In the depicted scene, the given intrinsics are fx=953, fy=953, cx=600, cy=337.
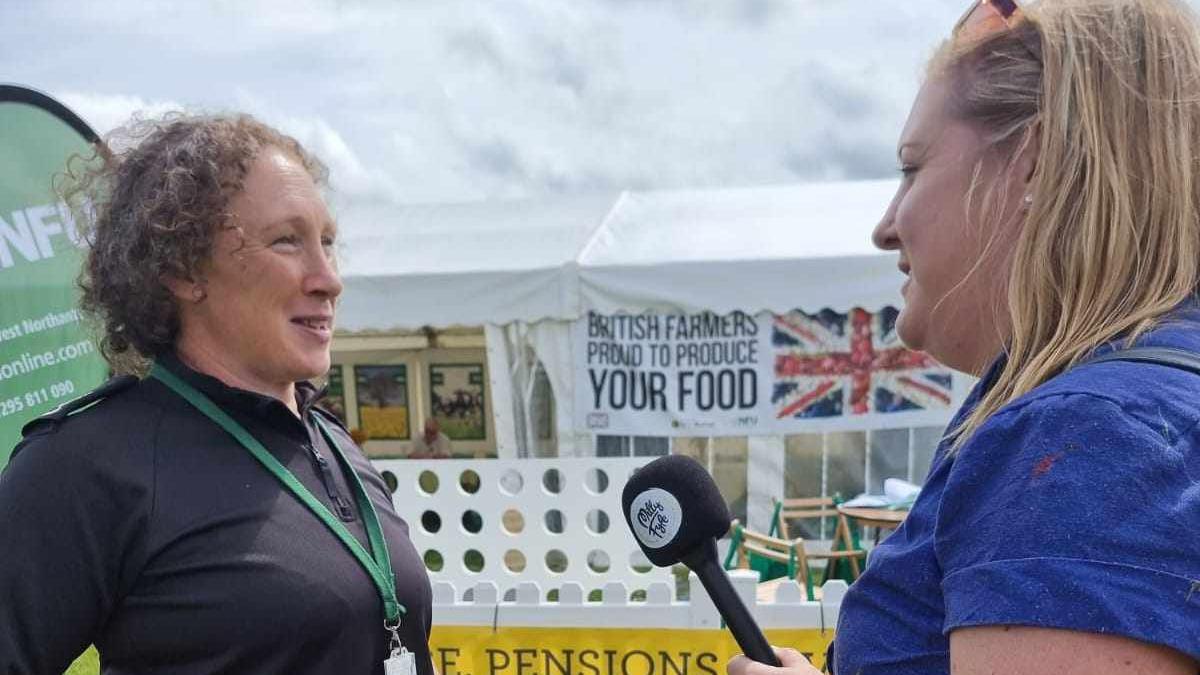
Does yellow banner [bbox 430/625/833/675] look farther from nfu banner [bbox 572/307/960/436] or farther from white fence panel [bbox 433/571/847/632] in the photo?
nfu banner [bbox 572/307/960/436]

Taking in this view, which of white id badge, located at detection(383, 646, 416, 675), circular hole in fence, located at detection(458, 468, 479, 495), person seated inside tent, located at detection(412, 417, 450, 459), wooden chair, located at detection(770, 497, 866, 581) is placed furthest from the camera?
person seated inside tent, located at detection(412, 417, 450, 459)

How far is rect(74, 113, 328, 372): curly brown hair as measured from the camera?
1626 mm

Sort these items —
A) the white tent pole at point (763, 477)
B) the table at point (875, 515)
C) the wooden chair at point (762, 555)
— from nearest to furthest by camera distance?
the wooden chair at point (762, 555) → the table at point (875, 515) → the white tent pole at point (763, 477)

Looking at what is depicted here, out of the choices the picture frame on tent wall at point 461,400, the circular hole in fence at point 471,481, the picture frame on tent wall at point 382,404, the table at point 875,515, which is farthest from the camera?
the picture frame on tent wall at point 382,404

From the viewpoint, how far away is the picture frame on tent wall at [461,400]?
37.0 ft

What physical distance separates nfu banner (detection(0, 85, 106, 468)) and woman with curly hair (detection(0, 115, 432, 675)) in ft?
2.61

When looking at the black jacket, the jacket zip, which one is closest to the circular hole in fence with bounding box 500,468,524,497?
the jacket zip

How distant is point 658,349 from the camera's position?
299 inches

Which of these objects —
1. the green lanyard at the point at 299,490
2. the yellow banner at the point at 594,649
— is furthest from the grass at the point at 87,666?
the green lanyard at the point at 299,490

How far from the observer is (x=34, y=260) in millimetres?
2447

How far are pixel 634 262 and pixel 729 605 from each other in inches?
255

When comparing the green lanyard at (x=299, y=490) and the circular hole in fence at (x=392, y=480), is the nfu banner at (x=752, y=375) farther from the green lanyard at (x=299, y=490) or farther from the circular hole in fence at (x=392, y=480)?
the green lanyard at (x=299, y=490)

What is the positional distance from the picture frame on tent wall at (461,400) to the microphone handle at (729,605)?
9963mm

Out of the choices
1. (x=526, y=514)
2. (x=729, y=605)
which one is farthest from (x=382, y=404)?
(x=729, y=605)
